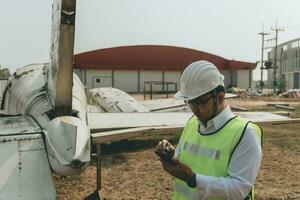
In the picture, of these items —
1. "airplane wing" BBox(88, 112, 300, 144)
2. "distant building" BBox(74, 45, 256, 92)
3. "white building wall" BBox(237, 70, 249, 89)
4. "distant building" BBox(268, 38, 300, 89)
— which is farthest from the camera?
"distant building" BBox(268, 38, 300, 89)

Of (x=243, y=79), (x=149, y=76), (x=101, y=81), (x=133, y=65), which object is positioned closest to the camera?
(x=101, y=81)

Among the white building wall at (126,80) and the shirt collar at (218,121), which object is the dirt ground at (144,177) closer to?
the shirt collar at (218,121)

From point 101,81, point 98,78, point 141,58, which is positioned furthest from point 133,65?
point 98,78

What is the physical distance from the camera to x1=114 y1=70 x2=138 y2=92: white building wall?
4897cm

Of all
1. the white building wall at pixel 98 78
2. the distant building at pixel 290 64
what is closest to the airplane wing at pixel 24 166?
the white building wall at pixel 98 78

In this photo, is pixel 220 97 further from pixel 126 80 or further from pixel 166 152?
pixel 126 80

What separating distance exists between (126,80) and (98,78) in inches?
140

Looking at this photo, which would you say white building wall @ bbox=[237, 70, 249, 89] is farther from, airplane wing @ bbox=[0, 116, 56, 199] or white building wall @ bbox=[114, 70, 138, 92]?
airplane wing @ bbox=[0, 116, 56, 199]

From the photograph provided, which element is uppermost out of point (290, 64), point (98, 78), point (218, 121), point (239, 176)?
point (290, 64)

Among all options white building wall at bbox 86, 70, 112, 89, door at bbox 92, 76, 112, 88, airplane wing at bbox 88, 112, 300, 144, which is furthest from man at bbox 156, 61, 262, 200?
door at bbox 92, 76, 112, 88

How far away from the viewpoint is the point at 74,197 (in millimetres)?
6406

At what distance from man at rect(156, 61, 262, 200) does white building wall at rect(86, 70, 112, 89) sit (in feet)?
148

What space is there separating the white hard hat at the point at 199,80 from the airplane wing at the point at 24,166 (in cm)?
222

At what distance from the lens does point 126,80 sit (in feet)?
162
